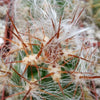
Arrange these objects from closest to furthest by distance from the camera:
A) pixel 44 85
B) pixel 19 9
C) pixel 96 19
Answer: pixel 44 85 < pixel 19 9 < pixel 96 19

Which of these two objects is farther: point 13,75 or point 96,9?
point 96,9

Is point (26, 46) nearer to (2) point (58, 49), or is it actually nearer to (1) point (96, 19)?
(2) point (58, 49)

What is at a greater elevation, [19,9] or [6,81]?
[19,9]

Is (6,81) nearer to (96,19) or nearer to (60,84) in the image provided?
(60,84)

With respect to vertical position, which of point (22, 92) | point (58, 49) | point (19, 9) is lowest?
point (22, 92)

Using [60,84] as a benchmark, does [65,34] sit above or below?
above

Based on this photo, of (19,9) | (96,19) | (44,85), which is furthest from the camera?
(96,19)

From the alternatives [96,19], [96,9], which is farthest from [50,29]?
[96,9]

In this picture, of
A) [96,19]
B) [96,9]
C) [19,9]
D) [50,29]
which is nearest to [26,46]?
[50,29]

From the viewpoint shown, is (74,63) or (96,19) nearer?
(74,63)
